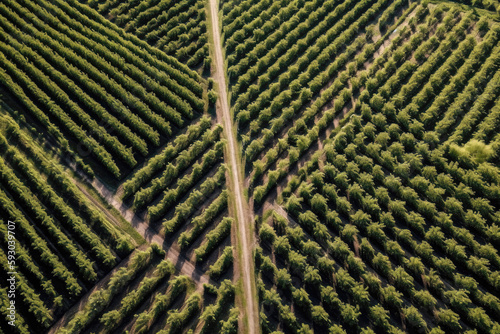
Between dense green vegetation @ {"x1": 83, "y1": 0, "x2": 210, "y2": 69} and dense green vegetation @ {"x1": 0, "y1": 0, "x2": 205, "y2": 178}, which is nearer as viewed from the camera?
dense green vegetation @ {"x1": 0, "y1": 0, "x2": 205, "y2": 178}

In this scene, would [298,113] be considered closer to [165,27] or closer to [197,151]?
[197,151]

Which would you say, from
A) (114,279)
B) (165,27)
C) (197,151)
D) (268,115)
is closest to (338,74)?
(268,115)

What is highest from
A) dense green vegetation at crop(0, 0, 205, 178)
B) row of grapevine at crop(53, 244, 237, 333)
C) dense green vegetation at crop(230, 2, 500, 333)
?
dense green vegetation at crop(0, 0, 205, 178)

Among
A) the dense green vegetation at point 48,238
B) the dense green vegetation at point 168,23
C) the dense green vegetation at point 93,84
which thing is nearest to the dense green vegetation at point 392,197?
the dense green vegetation at point 168,23

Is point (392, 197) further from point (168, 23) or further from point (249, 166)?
point (168, 23)

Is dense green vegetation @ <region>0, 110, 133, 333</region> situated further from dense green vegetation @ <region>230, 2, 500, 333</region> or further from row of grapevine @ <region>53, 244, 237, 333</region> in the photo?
dense green vegetation @ <region>230, 2, 500, 333</region>

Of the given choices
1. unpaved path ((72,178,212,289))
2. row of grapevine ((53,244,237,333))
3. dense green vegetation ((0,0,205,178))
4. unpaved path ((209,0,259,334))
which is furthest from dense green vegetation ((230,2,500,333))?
dense green vegetation ((0,0,205,178))
